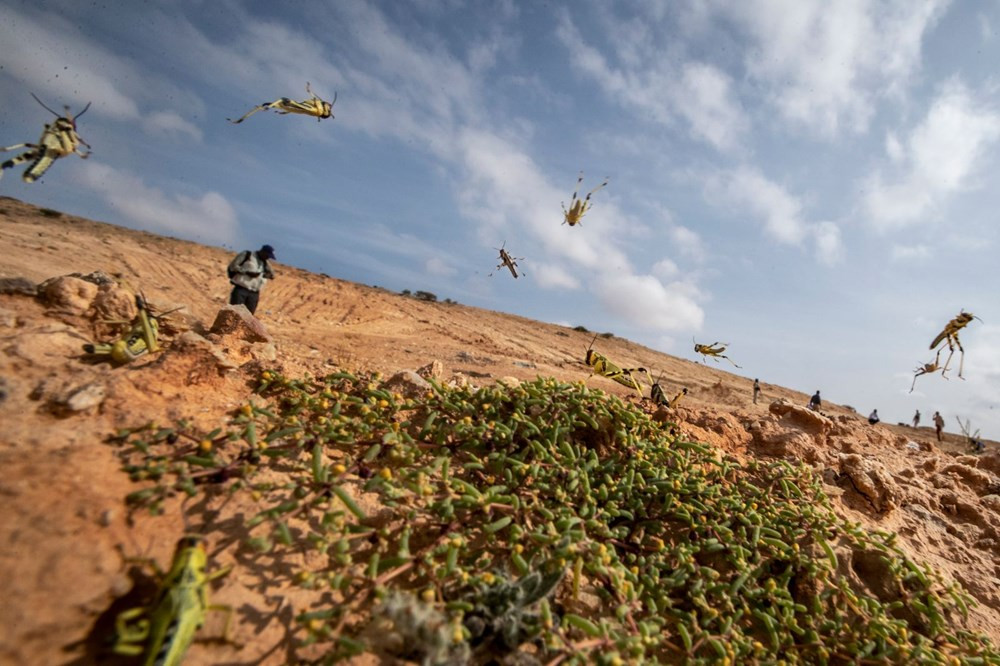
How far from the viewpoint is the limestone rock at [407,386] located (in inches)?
141

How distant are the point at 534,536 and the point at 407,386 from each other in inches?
65.3

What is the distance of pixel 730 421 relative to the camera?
4.97 metres

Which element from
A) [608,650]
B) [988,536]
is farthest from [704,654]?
[988,536]

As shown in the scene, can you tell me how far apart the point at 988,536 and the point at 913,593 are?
229 cm

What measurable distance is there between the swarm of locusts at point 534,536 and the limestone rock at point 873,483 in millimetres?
865

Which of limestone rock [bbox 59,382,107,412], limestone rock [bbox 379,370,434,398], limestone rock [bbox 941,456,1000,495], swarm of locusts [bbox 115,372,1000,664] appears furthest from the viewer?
limestone rock [bbox 941,456,1000,495]

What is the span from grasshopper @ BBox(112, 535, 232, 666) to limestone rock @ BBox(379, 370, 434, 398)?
188 centimetres

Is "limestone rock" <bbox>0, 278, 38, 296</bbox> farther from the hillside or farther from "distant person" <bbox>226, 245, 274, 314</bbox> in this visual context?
"distant person" <bbox>226, 245, 274, 314</bbox>

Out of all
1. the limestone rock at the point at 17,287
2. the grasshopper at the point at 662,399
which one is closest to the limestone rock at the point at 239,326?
the limestone rock at the point at 17,287

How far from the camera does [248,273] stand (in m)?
9.23

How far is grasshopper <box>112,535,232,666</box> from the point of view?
152 cm

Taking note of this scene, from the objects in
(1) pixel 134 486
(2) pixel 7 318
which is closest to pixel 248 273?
(2) pixel 7 318

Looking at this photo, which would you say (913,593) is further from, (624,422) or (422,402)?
(422,402)

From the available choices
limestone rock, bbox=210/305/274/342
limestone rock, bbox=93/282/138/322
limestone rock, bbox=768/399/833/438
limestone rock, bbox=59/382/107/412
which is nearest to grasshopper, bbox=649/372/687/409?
limestone rock, bbox=768/399/833/438
